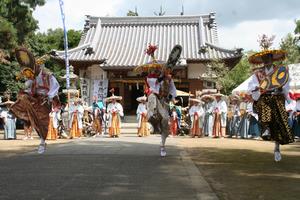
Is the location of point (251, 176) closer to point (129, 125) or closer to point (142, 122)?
point (142, 122)

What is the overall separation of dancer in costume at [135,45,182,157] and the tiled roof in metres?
17.7

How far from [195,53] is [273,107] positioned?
2055cm

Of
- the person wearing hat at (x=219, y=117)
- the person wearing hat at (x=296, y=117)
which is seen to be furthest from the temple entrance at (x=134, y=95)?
the person wearing hat at (x=296, y=117)

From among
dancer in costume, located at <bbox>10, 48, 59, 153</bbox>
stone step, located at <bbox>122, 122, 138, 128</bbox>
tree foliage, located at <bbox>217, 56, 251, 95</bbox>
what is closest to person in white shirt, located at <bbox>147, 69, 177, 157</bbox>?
dancer in costume, located at <bbox>10, 48, 59, 153</bbox>

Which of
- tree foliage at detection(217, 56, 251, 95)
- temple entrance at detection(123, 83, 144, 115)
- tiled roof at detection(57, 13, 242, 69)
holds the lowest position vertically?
temple entrance at detection(123, 83, 144, 115)

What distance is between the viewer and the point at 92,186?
567 centimetres

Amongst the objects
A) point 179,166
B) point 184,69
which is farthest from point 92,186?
point 184,69

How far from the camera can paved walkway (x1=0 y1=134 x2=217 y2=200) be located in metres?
5.16

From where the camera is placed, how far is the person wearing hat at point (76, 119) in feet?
62.0

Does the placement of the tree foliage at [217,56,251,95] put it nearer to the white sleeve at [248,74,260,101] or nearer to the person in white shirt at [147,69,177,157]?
the person in white shirt at [147,69,177,157]

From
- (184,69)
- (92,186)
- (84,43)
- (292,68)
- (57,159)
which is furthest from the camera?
(84,43)

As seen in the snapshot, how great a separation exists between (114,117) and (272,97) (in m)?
11.1

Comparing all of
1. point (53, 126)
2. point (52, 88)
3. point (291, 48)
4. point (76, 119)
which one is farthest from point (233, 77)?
point (52, 88)

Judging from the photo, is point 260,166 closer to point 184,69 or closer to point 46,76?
point 46,76
